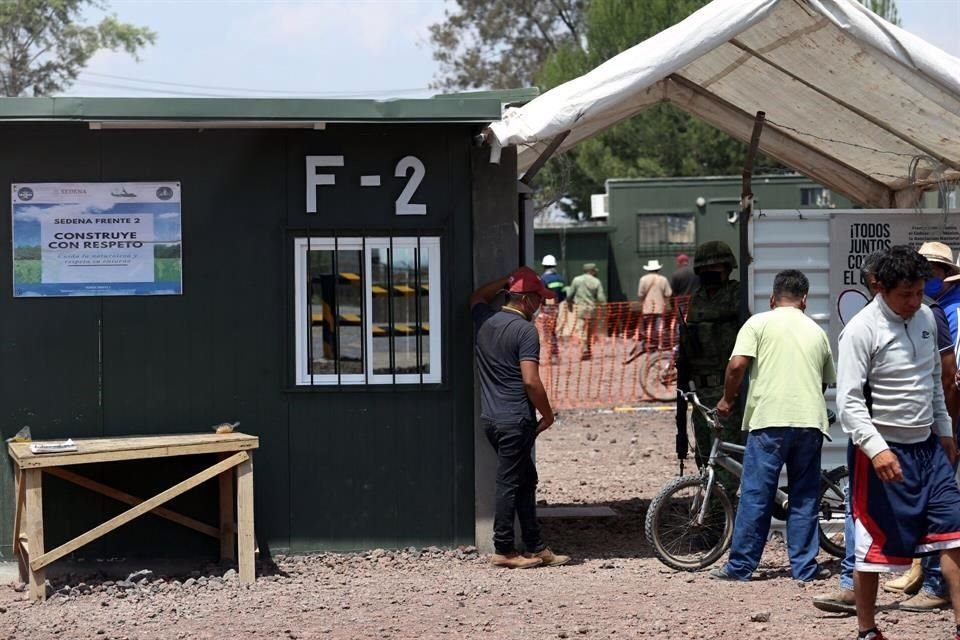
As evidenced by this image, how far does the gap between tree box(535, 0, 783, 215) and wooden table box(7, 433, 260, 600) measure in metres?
32.8

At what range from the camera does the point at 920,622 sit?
7137 millimetres

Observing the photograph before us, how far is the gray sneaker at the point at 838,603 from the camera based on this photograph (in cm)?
726

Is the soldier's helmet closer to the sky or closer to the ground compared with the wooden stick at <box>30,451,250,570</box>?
closer to the sky

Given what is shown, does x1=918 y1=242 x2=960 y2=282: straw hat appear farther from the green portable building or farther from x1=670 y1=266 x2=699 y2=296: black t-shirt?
x1=670 y1=266 x2=699 y2=296: black t-shirt

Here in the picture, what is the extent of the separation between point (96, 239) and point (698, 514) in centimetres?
412

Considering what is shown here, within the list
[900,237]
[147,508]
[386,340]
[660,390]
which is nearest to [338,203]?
[386,340]

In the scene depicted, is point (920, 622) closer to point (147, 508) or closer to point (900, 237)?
point (900, 237)

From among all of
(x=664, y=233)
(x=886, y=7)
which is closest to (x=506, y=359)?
(x=664, y=233)

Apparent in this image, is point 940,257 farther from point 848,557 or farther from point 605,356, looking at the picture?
point 605,356

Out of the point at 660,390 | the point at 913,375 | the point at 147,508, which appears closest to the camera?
the point at 913,375

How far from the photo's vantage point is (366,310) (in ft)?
29.9

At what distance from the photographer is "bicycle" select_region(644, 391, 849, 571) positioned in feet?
28.1

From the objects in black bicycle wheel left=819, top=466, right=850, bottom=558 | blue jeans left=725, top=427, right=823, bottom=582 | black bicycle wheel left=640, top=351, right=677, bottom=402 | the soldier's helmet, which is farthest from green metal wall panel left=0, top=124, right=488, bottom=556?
black bicycle wheel left=640, top=351, right=677, bottom=402

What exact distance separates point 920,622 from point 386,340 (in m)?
3.76
